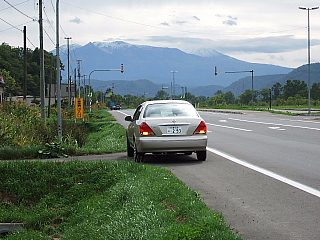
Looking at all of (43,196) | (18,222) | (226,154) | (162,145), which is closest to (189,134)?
(162,145)

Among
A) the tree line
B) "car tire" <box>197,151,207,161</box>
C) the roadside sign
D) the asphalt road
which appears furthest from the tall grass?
the tree line

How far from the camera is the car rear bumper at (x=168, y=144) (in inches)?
500

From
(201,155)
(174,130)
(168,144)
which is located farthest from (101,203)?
(201,155)

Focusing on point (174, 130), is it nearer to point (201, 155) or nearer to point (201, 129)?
point (201, 129)

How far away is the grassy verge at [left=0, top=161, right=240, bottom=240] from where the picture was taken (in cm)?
648

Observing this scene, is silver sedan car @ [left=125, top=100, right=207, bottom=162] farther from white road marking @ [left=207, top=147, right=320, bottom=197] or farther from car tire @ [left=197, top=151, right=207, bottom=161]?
white road marking @ [left=207, top=147, right=320, bottom=197]

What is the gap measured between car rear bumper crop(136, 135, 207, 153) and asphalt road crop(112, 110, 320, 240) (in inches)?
17.5

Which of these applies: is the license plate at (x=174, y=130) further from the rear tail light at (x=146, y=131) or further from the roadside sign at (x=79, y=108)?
the roadside sign at (x=79, y=108)

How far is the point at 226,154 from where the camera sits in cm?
1495

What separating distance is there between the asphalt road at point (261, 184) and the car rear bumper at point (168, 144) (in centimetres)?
44

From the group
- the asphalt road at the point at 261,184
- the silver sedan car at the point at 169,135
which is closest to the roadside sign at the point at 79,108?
the asphalt road at the point at 261,184

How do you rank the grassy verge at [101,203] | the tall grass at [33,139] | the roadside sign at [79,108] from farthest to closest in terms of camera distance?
the roadside sign at [79,108]
the tall grass at [33,139]
the grassy verge at [101,203]

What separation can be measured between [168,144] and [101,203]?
3.76m

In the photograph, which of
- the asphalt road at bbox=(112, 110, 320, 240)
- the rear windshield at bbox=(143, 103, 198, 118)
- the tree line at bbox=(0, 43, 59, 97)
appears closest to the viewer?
the asphalt road at bbox=(112, 110, 320, 240)
